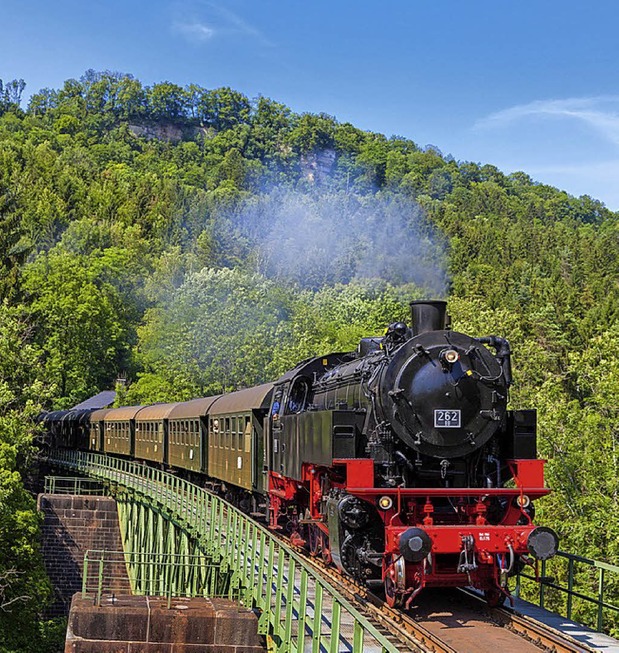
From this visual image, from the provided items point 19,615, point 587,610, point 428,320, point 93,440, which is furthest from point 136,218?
point 428,320

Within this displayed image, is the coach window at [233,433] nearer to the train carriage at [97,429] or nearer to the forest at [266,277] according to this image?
the forest at [266,277]

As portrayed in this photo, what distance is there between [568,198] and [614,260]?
218ft

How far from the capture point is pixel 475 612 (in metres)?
11.4

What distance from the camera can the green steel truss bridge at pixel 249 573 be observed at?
9523 millimetres

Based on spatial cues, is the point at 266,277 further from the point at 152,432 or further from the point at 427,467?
the point at 427,467

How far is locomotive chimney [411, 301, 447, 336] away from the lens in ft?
40.7

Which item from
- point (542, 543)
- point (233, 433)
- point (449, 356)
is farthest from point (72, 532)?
point (542, 543)

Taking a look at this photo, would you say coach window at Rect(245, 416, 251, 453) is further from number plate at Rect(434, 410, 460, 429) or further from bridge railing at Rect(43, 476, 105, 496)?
bridge railing at Rect(43, 476, 105, 496)

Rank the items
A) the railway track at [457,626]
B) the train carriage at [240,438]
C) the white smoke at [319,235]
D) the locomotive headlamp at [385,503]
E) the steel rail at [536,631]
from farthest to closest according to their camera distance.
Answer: the white smoke at [319,235] < the train carriage at [240,438] < the locomotive headlamp at [385,503] < the railway track at [457,626] < the steel rail at [536,631]

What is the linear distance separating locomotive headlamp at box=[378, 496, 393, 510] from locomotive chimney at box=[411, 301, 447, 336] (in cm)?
235

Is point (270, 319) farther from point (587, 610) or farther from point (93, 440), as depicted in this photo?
point (587, 610)

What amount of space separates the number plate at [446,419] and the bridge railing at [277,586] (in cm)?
243

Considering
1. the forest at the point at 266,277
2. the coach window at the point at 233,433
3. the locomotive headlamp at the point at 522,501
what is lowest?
the locomotive headlamp at the point at 522,501

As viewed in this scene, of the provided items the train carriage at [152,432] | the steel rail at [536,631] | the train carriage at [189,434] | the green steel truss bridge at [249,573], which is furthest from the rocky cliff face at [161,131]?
the steel rail at [536,631]
